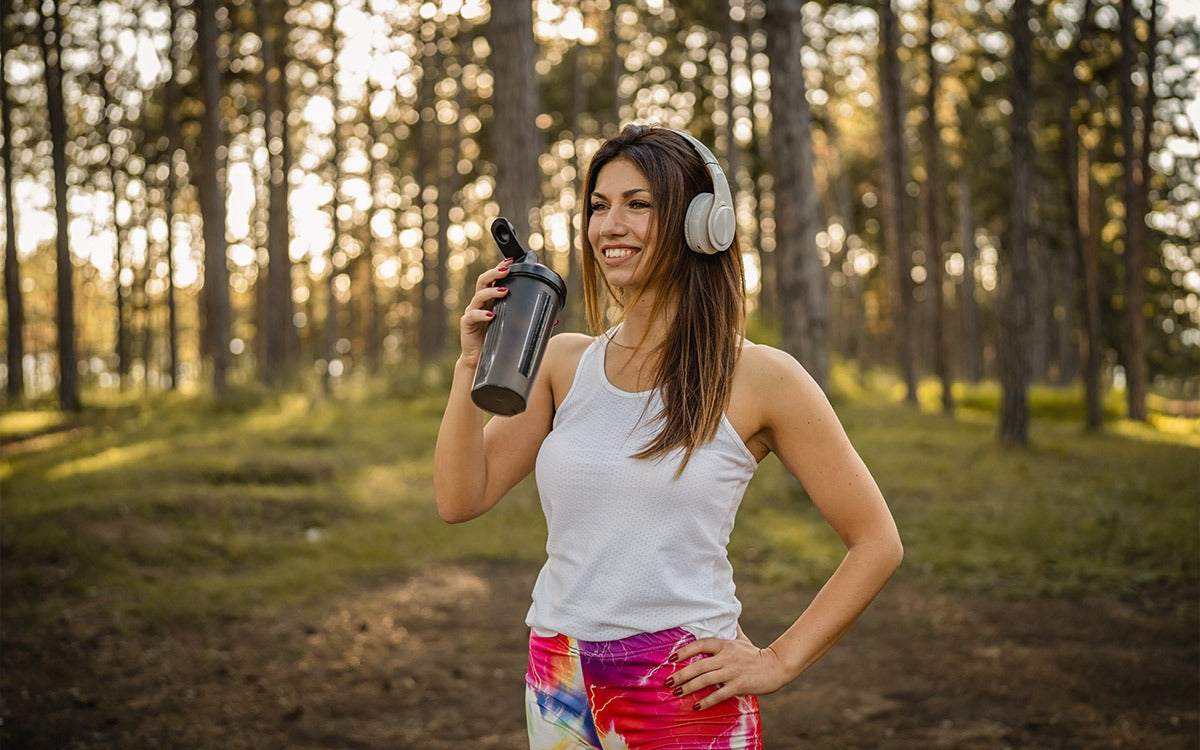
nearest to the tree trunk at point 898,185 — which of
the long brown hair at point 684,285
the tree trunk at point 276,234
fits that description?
the tree trunk at point 276,234

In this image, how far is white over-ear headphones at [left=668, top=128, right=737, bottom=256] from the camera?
6.85 ft

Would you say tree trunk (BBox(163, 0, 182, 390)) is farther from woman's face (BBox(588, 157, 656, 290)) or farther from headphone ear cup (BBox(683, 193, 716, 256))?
headphone ear cup (BBox(683, 193, 716, 256))

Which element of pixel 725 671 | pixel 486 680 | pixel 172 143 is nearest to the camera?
pixel 725 671

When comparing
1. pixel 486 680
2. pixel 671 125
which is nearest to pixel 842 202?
pixel 671 125

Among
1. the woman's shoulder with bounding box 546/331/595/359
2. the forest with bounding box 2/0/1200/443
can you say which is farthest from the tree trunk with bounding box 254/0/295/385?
the woman's shoulder with bounding box 546/331/595/359

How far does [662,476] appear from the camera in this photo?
1969 mm

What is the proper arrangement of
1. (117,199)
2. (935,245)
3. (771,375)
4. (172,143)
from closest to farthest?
(771,375) → (935,245) → (172,143) → (117,199)

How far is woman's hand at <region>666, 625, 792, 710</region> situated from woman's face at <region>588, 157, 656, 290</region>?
29.1 inches

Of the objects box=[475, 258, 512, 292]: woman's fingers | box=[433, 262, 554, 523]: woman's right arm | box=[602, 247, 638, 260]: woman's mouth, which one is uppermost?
box=[602, 247, 638, 260]: woman's mouth

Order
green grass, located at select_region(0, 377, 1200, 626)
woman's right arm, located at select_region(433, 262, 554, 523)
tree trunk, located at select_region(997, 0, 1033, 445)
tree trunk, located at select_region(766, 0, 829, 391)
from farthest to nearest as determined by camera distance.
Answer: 1. tree trunk, located at select_region(997, 0, 1033, 445)
2. tree trunk, located at select_region(766, 0, 829, 391)
3. green grass, located at select_region(0, 377, 1200, 626)
4. woman's right arm, located at select_region(433, 262, 554, 523)

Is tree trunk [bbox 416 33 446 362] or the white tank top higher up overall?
tree trunk [bbox 416 33 446 362]

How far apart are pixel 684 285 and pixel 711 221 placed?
0.16m

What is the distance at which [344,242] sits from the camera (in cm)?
4009

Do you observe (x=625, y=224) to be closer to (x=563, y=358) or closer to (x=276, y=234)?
(x=563, y=358)
